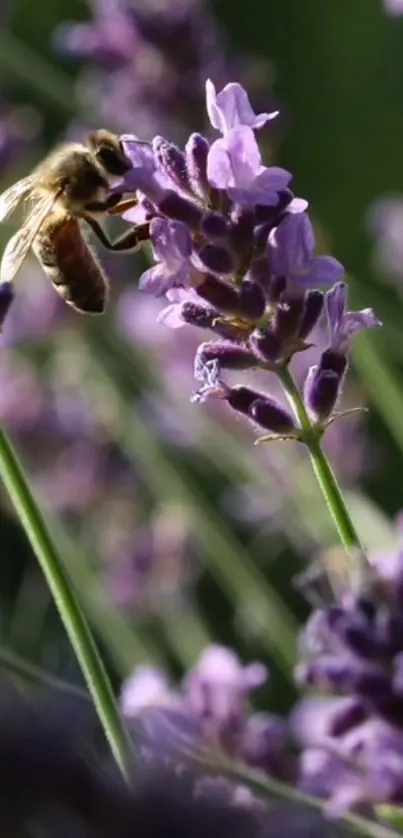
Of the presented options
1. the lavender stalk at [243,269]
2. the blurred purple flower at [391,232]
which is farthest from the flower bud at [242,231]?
the blurred purple flower at [391,232]

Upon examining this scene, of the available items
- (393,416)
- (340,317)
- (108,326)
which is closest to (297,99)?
(108,326)

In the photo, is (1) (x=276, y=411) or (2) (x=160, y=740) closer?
(2) (x=160, y=740)

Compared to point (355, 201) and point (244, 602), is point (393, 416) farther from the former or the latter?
point (355, 201)

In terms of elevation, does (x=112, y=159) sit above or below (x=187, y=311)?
above

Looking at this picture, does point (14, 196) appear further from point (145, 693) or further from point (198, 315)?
point (145, 693)

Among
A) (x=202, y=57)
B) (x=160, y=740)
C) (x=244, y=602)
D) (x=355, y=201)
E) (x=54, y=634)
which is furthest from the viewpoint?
(x=355, y=201)

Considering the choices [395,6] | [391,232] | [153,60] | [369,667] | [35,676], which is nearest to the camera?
[369,667]

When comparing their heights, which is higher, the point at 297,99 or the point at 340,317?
the point at 297,99

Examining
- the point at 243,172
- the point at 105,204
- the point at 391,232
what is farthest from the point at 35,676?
the point at 391,232
